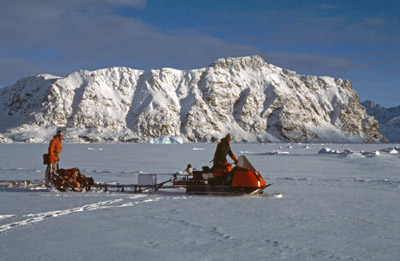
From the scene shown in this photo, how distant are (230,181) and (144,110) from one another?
169m

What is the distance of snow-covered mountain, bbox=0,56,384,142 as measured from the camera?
562 ft

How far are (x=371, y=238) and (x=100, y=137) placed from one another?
161m

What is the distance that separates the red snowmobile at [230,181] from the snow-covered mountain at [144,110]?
15219cm

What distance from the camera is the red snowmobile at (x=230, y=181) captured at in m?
11.1

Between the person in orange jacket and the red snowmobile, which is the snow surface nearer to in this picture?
the red snowmobile

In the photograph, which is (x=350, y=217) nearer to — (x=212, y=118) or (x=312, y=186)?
(x=312, y=186)

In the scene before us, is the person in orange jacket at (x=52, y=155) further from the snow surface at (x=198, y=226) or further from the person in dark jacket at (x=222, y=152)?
the person in dark jacket at (x=222, y=152)

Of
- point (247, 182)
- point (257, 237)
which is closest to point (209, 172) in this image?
point (247, 182)

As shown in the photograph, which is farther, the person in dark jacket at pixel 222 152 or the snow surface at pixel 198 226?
the person in dark jacket at pixel 222 152

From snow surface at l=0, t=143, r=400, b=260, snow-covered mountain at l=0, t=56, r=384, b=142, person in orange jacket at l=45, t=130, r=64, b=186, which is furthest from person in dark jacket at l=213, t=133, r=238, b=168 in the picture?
snow-covered mountain at l=0, t=56, r=384, b=142

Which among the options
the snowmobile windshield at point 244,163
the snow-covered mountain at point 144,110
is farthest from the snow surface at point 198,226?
the snow-covered mountain at point 144,110

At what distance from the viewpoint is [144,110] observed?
178 m

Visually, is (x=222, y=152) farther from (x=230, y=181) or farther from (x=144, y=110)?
(x=144, y=110)

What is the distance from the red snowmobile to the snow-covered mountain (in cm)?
15219
